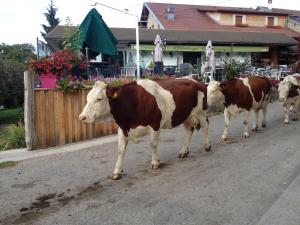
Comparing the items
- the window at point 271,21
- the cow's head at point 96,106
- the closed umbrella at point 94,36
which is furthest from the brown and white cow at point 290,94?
the window at point 271,21

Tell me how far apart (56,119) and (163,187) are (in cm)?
506

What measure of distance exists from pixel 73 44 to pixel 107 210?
974 cm

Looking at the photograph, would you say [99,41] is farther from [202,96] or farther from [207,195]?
[207,195]

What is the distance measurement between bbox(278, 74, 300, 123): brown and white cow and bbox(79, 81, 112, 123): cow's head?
8.04 meters

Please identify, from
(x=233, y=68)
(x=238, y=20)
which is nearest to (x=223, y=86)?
(x=233, y=68)

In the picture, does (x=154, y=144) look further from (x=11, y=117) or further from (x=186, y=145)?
(x=11, y=117)

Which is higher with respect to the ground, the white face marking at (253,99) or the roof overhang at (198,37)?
the roof overhang at (198,37)

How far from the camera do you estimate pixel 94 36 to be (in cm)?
1589

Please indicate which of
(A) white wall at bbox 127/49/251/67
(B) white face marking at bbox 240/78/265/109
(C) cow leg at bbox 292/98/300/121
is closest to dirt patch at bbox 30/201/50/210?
(B) white face marking at bbox 240/78/265/109

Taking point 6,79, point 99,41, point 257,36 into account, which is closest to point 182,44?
point 257,36

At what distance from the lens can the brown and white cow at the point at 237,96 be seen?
36.0 feet

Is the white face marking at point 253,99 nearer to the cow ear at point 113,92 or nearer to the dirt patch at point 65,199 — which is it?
the cow ear at point 113,92

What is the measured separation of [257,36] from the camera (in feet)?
124

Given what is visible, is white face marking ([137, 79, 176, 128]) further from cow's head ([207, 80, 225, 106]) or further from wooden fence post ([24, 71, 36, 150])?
wooden fence post ([24, 71, 36, 150])
